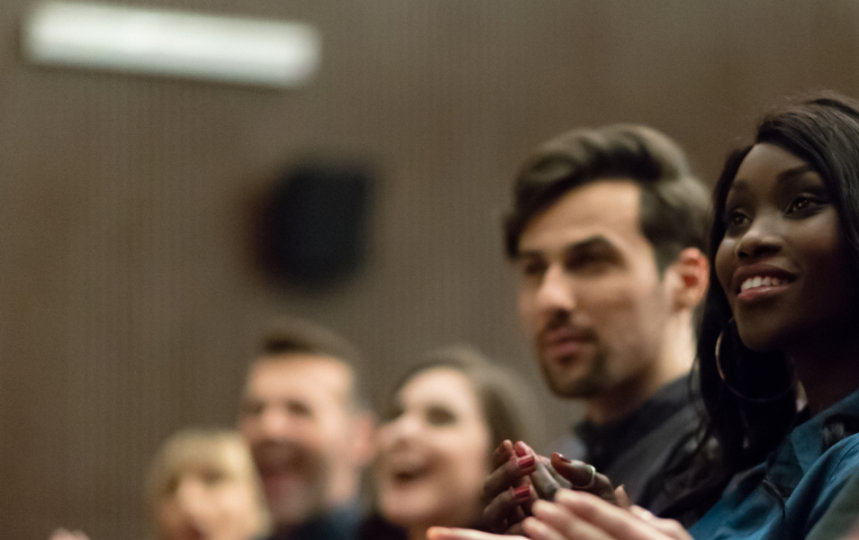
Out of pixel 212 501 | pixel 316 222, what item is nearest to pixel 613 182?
pixel 212 501

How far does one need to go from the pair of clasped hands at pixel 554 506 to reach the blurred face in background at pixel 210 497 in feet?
5.89

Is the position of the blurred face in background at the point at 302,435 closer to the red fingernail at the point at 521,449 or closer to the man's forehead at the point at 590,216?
the man's forehead at the point at 590,216

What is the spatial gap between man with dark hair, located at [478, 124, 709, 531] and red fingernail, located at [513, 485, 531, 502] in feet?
2.12

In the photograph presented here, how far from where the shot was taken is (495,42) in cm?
675

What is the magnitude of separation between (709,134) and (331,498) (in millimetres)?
3296

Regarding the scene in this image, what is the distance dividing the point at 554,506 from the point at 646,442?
2.60ft

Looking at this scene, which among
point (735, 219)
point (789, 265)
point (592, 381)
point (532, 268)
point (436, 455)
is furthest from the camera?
point (436, 455)

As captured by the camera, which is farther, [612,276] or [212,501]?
[212,501]

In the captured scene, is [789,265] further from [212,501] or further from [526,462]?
[212,501]

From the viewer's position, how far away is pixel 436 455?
250 cm

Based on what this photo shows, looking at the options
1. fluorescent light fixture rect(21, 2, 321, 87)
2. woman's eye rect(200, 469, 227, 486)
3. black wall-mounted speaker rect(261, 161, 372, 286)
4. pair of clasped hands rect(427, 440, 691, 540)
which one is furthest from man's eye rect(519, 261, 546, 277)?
fluorescent light fixture rect(21, 2, 321, 87)

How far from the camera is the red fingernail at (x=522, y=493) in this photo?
132cm

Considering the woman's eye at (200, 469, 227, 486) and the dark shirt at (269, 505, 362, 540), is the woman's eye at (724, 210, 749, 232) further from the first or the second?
the woman's eye at (200, 469, 227, 486)

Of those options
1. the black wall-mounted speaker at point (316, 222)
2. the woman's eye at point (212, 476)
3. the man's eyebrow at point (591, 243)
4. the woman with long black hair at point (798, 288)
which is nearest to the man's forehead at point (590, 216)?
the man's eyebrow at point (591, 243)
